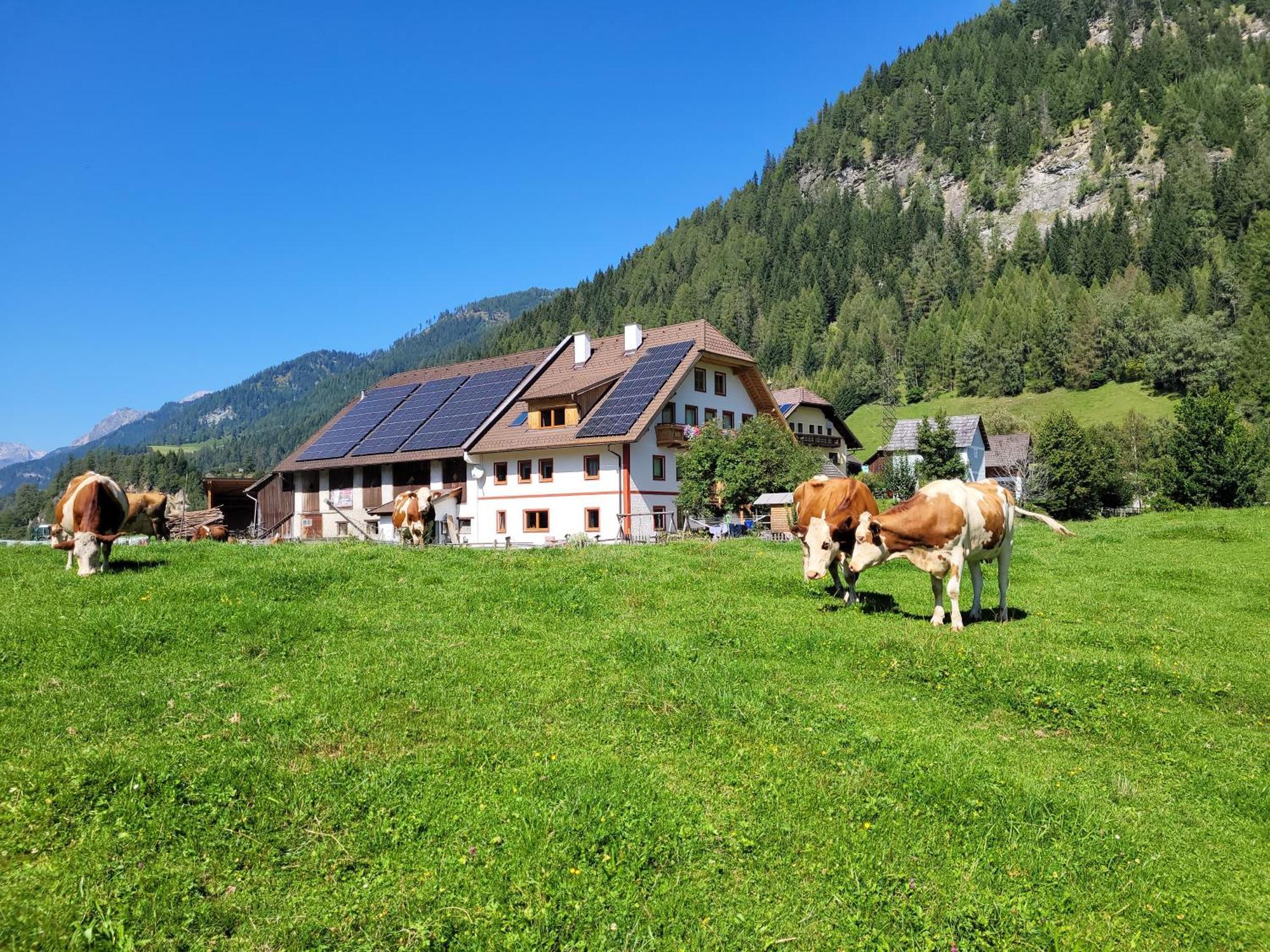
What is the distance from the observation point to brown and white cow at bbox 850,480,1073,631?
544 inches

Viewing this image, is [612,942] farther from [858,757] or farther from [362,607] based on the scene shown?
[362,607]

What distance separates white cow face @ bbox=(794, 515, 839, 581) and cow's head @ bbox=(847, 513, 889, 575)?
0.89m

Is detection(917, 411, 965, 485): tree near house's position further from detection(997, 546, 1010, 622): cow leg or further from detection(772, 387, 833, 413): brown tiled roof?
detection(997, 546, 1010, 622): cow leg

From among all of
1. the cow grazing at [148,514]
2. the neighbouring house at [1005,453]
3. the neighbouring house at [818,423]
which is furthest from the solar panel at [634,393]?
A: the neighbouring house at [1005,453]

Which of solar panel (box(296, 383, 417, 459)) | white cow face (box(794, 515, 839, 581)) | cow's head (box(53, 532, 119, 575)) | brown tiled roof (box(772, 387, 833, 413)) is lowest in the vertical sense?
white cow face (box(794, 515, 839, 581))

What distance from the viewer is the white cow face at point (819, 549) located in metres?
15.1

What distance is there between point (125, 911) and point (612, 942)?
330 centimetres

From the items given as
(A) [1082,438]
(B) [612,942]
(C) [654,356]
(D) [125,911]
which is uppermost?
(C) [654,356]

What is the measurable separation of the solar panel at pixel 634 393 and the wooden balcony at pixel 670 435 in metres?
2.28

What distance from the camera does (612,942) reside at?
537 cm

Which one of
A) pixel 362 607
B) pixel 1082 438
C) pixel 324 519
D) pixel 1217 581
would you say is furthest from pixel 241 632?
pixel 1082 438

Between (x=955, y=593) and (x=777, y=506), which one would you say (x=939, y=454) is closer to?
(x=777, y=506)

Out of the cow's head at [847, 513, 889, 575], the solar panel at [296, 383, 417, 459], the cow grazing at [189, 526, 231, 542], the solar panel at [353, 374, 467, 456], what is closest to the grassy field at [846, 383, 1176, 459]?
the solar panel at [353, 374, 467, 456]

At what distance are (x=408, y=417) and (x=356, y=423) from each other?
5.38 m
